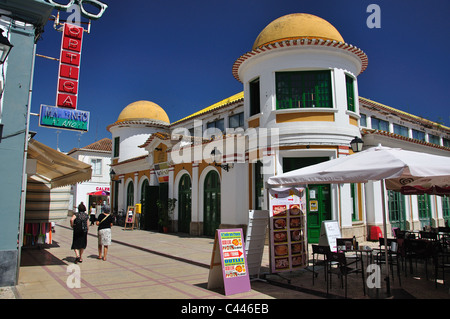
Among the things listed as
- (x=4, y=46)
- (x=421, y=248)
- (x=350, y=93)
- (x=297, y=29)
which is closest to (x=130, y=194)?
(x=297, y=29)

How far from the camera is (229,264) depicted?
7000mm

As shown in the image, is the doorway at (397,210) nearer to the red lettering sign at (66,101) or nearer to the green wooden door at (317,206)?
the green wooden door at (317,206)

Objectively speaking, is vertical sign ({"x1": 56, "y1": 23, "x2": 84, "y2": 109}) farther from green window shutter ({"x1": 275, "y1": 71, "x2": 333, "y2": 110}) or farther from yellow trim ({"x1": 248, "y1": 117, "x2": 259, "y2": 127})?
green window shutter ({"x1": 275, "y1": 71, "x2": 333, "y2": 110})

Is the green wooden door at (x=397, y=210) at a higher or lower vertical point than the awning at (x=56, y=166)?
lower

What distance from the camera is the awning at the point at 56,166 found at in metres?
9.20

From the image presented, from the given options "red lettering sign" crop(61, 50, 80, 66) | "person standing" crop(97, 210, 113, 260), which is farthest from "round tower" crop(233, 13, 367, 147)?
"red lettering sign" crop(61, 50, 80, 66)

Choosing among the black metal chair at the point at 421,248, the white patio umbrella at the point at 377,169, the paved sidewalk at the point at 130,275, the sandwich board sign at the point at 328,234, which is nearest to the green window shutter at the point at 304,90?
the sandwich board sign at the point at 328,234

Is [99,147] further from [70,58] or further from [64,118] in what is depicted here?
[64,118]

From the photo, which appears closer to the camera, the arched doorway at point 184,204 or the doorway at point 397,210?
the doorway at point 397,210

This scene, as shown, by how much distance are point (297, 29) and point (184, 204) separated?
10833 millimetres

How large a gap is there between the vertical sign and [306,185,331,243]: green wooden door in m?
8.98

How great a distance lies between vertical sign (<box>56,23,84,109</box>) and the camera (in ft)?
29.2

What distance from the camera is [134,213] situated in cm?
2211

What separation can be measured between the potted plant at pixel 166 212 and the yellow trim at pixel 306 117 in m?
9.10
